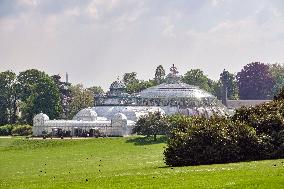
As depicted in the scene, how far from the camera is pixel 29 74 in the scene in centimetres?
12112

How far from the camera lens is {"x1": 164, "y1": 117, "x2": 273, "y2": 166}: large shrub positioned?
99.2 feet

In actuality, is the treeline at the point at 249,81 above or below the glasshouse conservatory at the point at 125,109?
above

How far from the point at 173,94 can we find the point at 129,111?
1081 cm

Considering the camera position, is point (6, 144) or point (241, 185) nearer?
point (241, 185)

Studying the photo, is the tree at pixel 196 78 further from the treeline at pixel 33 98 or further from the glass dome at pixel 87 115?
the glass dome at pixel 87 115

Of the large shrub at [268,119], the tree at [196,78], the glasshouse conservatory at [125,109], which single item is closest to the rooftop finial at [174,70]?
the glasshouse conservatory at [125,109]

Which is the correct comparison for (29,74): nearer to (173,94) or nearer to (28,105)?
(28,105)

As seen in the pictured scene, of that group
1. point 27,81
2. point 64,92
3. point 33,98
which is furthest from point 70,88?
point 33,98

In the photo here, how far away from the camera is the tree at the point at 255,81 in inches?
7096

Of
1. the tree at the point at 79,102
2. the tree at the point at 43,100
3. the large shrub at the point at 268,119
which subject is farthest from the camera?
the tree at the point at 79,102

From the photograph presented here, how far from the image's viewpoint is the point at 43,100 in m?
112

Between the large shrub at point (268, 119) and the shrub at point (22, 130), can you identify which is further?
the shrub at point (22, 130)

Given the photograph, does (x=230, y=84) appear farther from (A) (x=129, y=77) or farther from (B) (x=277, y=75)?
(A) (x=129, y=77)

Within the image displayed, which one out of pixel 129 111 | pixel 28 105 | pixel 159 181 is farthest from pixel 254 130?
pixel 28 105
